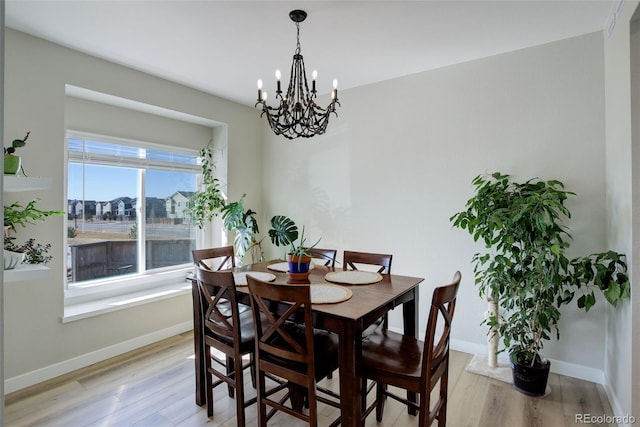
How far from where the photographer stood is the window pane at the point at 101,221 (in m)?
3.23

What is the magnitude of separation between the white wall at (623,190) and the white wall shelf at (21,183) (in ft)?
11.5

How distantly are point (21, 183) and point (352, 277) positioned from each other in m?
2.14

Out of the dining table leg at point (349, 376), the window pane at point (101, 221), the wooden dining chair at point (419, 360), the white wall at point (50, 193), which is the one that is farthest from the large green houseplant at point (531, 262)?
the window pane at point (101, 221)

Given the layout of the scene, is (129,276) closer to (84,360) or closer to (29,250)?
(84,360)

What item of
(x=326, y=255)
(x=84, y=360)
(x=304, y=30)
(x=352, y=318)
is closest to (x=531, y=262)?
(x=326, y=255)

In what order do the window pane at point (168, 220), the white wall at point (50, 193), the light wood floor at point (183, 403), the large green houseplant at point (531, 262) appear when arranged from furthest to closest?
the window pane at point (168, 220)
the white wall at point (50, 193)
the large green houseplant at point (531, 262)
the light wood floor at point (183, 403)

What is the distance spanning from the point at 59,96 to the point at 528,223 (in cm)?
378

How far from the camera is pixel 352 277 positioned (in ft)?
8.10

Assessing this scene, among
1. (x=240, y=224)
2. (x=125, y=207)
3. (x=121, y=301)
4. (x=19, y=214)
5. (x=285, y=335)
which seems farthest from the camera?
(x=240, y=224)

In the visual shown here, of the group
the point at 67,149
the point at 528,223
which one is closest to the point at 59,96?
the point at 67,149

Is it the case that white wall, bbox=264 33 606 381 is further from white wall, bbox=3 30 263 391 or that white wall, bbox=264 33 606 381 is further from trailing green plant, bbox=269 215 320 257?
white wall, bbox=3 30 263 391

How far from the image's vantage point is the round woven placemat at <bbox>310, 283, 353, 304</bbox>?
6.22 feet

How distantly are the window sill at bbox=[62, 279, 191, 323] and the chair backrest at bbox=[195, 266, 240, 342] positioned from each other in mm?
1366

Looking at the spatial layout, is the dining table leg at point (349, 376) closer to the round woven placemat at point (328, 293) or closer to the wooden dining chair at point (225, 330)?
the round woven placemat at point (328, 293)
